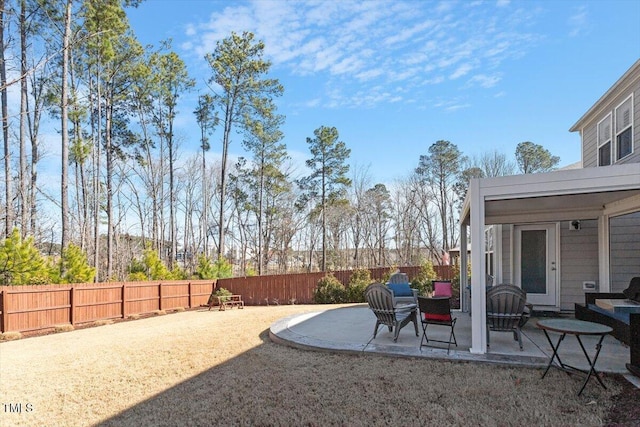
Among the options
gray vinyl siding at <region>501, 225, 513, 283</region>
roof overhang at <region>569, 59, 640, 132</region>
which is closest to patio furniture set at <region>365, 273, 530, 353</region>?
gray vinyl siding at <region>501, 225, 513, 283</region>

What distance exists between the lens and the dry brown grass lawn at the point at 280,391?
3148 mm

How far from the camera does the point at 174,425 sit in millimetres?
3131

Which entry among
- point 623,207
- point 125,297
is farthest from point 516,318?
point 125,297

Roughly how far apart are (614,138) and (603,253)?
240cm

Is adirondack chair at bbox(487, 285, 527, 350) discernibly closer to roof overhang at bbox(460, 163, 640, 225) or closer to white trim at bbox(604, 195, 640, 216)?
roof overhang at bbox(460, 163, 640, 225)

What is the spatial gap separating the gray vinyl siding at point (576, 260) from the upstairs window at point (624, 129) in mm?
1434

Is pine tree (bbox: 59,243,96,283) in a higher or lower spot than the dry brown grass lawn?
higher

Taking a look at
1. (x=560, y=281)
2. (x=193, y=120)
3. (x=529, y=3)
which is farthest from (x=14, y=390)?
(x=193, y=120)

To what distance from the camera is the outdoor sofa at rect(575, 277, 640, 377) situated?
3.70 m

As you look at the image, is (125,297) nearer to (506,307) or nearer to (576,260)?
(506,307)

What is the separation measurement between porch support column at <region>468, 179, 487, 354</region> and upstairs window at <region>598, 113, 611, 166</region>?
499 cm

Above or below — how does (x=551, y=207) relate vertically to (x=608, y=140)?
below

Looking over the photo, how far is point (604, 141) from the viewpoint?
7742 millimetres

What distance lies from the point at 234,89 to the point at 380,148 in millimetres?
9416
